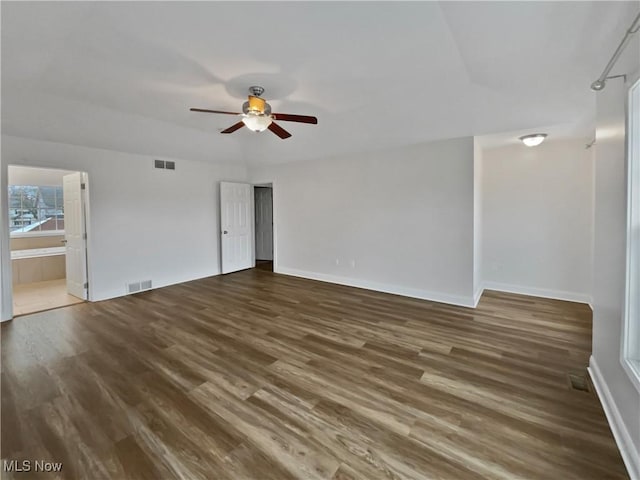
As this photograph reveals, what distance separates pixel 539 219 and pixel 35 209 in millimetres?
10622

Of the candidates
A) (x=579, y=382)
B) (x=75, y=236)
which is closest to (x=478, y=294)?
(x=579, y=382)

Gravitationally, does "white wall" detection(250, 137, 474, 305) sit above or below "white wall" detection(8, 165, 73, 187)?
below

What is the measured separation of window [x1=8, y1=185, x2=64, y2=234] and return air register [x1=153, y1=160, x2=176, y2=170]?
12.7 ft

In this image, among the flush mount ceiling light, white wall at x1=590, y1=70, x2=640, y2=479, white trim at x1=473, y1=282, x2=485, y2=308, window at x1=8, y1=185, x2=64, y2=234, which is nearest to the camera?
white wall at x1=590, y1=70, x2=640, y2=479

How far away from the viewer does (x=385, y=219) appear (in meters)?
4.85

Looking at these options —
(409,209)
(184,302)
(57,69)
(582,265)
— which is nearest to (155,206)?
(184,302)

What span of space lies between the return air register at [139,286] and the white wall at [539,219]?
20.2ft

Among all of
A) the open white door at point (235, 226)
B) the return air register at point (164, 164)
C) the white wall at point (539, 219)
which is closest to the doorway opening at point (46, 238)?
the return air register at point (164, 164)

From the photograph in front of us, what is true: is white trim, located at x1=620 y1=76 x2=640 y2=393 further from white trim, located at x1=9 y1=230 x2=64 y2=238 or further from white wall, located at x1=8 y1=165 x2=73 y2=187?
white trim, located at x1=9 y1=230 x2=64 y2=238

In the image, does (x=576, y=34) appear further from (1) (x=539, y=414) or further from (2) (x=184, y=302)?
(2) (x=184, y=302)

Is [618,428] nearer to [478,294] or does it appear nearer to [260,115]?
[478,294]

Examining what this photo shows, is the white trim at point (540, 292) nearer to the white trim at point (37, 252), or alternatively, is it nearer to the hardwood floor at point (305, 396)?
the hardwood floor at point (305, 396)

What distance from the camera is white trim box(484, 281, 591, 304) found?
166 inches

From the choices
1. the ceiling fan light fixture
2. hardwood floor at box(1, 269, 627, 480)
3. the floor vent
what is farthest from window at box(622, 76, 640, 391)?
the ceiling fan light fixture
